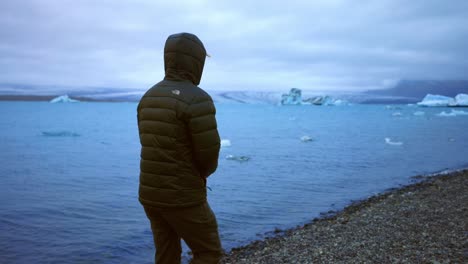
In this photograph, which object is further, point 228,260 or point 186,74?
point 228,260

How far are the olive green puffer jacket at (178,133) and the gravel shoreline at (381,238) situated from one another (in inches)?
141

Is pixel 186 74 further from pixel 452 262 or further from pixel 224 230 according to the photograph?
pixel 224 230

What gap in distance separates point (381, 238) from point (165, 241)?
4.77 metres

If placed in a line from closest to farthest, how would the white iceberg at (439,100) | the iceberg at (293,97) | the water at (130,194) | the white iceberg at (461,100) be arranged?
the water at (130,194) < the white iceberg at (461,100) < the white iceberg at (439,100) < the iceberg at (293,97)

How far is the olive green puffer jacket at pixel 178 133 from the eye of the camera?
3.29 metres

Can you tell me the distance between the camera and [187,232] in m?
3.53

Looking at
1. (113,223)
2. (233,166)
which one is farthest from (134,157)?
(113,223)

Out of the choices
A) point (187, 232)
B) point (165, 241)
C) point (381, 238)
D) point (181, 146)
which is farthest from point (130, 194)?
point (181, 146)

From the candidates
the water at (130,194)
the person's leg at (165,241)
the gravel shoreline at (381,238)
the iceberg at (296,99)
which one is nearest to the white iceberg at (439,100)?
the iceberg at (296,99)

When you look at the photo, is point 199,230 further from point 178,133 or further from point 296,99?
point 296,99

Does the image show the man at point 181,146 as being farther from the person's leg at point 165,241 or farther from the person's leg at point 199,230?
the person's leg at point 165,241

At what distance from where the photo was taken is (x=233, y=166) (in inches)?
831

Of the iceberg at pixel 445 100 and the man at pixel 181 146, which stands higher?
the iceberg at pixel 445 100

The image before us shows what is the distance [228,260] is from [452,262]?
11.2 ft
